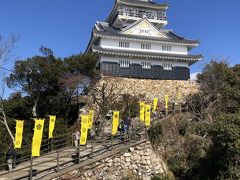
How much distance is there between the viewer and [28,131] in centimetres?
2503

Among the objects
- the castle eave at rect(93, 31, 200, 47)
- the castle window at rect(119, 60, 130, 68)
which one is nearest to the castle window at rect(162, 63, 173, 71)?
the castle eave at rect(93, 31, 200, 47)

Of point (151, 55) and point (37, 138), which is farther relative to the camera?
point (151, 55)

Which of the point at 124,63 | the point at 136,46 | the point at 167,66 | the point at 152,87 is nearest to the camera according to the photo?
the point at 152,87

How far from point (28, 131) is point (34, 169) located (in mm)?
10629

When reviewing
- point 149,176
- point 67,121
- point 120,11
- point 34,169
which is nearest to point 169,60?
point 120,11

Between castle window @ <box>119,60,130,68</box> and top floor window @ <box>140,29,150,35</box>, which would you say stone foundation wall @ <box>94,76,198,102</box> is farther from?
top floor window @ <box>140,29,150,35</box>

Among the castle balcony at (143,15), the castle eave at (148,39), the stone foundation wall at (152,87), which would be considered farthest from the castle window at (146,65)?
the castle balcony at (143,15)

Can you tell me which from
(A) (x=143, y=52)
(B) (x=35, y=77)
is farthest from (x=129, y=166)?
(A) (x=143, y=52)

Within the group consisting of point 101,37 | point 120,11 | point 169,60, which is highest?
point 120,11

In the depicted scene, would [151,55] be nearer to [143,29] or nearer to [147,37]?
[147,37]

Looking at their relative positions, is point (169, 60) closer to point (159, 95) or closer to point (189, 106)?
point (159, 95)

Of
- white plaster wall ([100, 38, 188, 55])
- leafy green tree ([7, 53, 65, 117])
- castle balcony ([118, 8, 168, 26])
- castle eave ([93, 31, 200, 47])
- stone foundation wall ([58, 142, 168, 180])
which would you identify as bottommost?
stone foundation wall ([58, 142, 168, 180])

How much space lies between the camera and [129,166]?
55.9 feet

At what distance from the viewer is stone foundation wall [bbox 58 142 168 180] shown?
1555 centimetres
